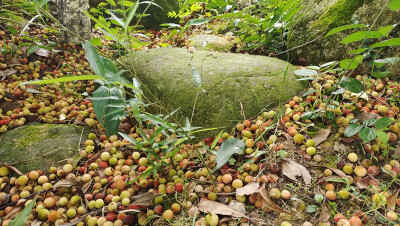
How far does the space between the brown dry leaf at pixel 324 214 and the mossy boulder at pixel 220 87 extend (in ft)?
2.87

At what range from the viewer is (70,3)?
3.07 metres

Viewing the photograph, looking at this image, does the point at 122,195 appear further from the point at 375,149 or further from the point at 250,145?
the point at 375,149

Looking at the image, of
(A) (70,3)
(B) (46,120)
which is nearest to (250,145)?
(B) (46,120)

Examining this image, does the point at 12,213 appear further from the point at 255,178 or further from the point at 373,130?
the point at 373,130

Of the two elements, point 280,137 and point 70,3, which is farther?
point 70,3

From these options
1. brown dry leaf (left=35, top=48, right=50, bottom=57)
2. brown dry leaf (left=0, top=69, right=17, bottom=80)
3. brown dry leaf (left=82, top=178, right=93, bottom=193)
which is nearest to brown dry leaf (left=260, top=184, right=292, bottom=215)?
brown dry leaf (left=82, top=178, right=93, bottom=193)

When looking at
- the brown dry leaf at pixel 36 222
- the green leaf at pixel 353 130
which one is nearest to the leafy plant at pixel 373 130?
the green leaf at pixel 353 130

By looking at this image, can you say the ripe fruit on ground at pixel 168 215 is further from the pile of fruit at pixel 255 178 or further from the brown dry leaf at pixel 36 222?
the brown dry leaf at pixel 36 222

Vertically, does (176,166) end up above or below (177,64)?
below

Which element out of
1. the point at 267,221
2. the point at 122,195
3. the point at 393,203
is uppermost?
the point at 393,203

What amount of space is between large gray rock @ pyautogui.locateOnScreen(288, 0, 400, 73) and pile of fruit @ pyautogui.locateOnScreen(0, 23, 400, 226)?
36 cm

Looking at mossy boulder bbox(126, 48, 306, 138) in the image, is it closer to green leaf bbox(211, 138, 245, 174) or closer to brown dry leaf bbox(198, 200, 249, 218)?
green leaf bbox(211, 138, 245, 174)

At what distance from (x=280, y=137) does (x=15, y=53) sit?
10.9ft

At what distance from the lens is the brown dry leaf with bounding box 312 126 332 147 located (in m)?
1.63
